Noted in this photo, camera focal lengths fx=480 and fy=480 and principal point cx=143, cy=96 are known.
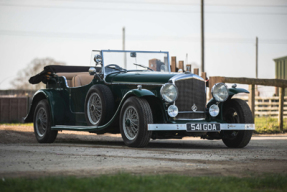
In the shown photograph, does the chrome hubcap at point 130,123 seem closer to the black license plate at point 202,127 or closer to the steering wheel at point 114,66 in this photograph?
the black license plate at point 202,127

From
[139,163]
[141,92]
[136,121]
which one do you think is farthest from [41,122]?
[139,163]

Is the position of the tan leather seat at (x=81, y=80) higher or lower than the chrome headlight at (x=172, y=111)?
higher

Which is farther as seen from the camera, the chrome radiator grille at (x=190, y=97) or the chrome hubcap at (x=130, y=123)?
the chrome radiator grille at (x=190, y=97)

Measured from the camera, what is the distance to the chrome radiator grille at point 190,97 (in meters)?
8.71

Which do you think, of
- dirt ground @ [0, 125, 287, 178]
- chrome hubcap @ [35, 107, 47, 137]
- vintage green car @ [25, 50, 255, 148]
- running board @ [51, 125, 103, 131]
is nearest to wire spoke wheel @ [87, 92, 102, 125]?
vintage green car @ [25, 50, 255, 148]

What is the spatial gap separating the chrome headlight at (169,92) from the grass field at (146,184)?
384cm

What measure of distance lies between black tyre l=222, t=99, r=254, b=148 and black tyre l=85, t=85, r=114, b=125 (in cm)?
225

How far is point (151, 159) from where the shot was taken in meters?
6.38

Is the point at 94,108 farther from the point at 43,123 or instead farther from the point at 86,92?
the point at 43,123

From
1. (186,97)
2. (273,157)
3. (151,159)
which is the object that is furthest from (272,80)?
(151,159)

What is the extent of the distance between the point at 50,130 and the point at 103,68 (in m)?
1.94

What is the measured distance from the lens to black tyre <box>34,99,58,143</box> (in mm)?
10562

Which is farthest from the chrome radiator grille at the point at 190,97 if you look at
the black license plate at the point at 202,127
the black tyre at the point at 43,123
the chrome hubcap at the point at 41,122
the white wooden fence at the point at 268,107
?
the white wooden fence at the point at 268,107

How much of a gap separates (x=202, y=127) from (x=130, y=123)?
125 centimetres
